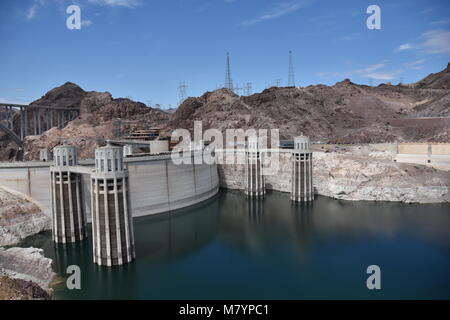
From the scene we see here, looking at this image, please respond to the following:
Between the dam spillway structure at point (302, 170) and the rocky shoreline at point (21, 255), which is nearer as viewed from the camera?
the rocky shoreline at point (21, 255)

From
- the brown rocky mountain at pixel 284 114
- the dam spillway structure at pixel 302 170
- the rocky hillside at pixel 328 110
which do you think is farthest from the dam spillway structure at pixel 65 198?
the rocky hillside at pixel 328 110

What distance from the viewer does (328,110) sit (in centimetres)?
11444

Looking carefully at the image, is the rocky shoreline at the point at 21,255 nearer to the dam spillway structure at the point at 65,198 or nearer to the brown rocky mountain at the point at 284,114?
the dam spillway structure at the point at 65,198

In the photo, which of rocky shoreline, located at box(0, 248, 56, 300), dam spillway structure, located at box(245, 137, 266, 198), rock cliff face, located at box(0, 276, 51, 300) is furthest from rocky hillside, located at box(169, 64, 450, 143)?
rock cliff face, located at box(0, 276, 51, 300)

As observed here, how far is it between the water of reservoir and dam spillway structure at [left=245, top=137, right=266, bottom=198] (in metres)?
9.45

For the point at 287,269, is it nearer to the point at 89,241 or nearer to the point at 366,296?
the point at 366,296

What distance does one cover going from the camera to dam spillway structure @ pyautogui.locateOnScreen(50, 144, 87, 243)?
35.9m

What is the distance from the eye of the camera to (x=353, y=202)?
55281mm

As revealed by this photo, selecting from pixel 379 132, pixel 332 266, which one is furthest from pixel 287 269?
pixel 379 132

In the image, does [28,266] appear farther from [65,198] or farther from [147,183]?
[147,183]

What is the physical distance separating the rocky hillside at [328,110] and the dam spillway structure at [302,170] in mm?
36855

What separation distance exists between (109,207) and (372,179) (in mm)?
44283

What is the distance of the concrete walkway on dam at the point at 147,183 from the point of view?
40.8 metres

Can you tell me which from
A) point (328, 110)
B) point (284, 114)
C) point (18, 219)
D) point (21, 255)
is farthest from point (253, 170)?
point (328, 110)
